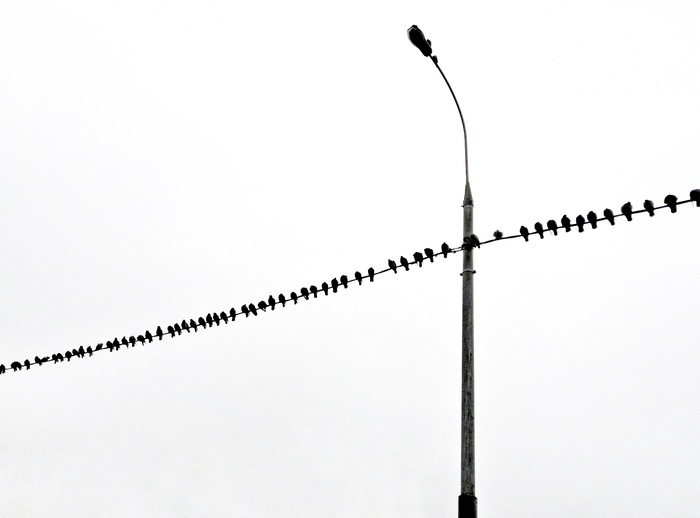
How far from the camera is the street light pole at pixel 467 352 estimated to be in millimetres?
6965

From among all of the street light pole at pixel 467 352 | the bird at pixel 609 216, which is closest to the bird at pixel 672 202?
the bird at pixel 609 216

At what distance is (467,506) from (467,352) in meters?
1.78

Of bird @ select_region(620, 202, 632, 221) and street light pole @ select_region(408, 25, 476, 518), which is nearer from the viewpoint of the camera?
street light pole @ select_region(408, 25, 476, 518)

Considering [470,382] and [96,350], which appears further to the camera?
[96,350]

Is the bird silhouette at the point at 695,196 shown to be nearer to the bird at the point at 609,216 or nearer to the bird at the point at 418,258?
the bird at the point at 609,216

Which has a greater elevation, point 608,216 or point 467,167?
point 467,167

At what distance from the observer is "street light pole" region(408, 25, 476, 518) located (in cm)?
696

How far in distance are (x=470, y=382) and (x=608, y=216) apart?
3.44 meters

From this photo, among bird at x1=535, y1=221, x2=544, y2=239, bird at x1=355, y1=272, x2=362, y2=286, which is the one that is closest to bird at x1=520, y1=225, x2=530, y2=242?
bird at x1=535, y1=221, x2=544, y2=239

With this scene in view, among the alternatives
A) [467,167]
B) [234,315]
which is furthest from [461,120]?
[234,315]

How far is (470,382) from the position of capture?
25.1 ft

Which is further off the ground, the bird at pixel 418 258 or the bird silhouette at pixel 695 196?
the bird silhouette at pixel 695 196

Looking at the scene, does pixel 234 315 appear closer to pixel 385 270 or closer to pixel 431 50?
pixel 385 270

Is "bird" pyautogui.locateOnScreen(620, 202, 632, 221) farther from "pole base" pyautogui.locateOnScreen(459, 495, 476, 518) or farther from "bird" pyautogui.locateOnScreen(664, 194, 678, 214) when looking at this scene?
"pole base" pyautogui.locateOnScreen(459, 495, 476, 518)
